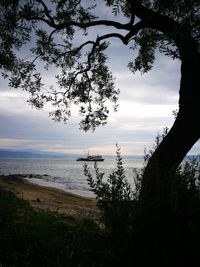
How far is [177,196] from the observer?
5160 millimetres

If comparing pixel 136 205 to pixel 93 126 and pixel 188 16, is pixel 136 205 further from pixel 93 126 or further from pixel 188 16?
pixel 93 126

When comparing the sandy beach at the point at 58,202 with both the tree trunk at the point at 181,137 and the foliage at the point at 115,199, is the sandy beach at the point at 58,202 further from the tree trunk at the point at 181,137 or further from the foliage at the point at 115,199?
the foliage at the point at 115,199

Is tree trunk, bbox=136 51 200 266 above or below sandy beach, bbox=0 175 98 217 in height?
above

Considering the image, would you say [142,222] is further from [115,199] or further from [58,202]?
[58,202]

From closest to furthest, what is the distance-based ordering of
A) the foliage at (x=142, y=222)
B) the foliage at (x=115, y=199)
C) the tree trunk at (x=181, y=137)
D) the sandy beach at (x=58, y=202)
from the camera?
the foliage at (x=142, y=222), the foliage at (x=115, y=199), the tree trunk at (x=181, y=137), the sandy beach at (x=58, y=202)

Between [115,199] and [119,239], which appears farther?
[115,199]

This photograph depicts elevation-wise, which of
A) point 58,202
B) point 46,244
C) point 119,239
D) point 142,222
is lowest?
point 58,202

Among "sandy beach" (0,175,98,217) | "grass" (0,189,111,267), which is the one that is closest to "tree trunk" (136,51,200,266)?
"grass" (0,189,111,267)

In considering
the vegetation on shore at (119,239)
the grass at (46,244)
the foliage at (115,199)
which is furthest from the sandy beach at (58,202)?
the foliage at (115,199)

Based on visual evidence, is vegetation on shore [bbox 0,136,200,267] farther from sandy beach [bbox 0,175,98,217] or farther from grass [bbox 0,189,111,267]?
sandy beach [bbox 0,175,98,217]

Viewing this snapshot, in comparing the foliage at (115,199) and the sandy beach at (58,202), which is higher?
the foliage at (115,199)

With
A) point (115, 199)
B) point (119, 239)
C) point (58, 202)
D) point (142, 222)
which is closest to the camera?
point (142, 222)

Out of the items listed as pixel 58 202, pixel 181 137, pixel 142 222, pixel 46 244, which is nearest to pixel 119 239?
pixel 142 222

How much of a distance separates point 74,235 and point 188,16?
517cm
